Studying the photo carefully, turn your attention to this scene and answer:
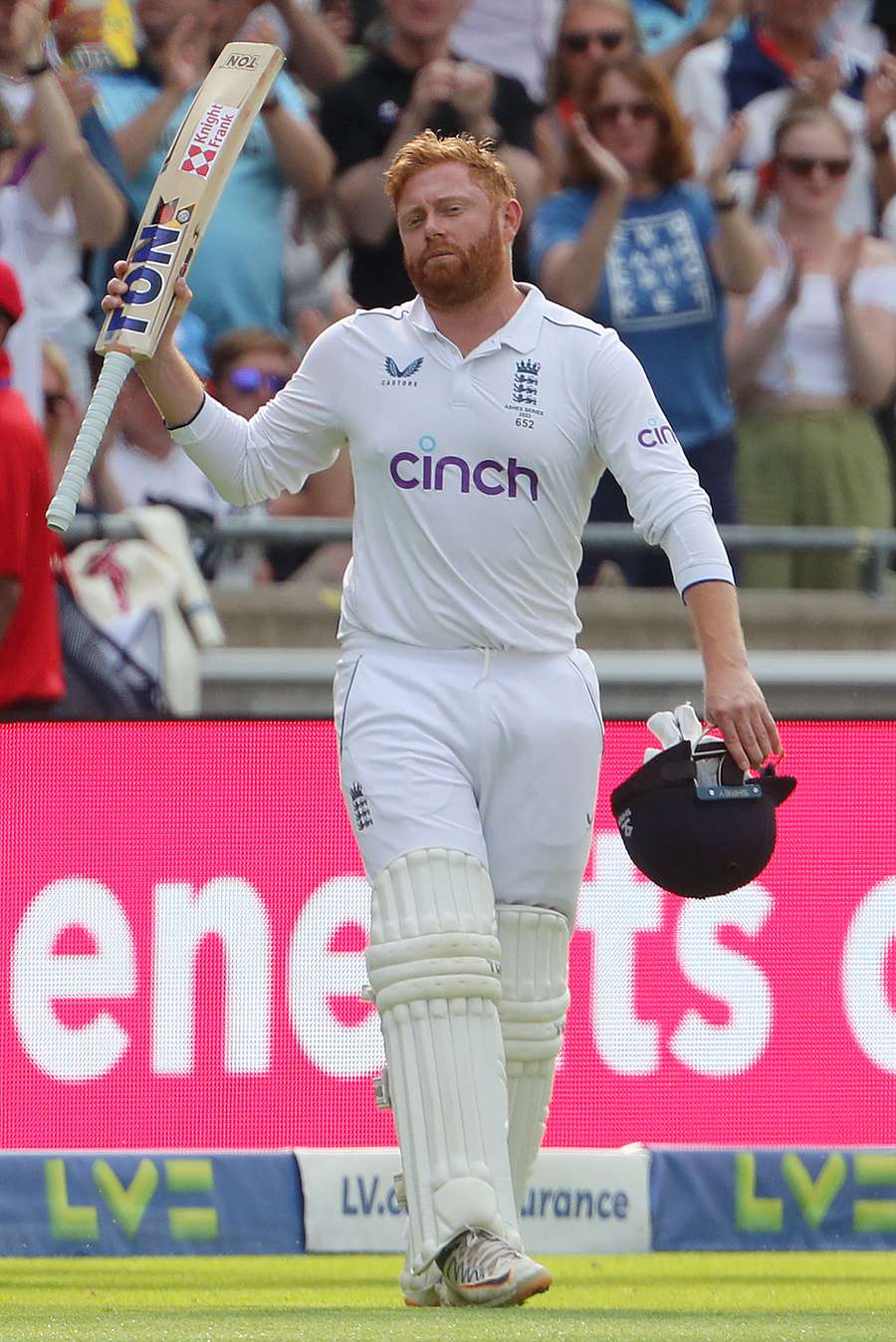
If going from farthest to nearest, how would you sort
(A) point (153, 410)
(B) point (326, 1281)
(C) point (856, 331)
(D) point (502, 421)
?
(C) point (856, 331) → (A) point (153, 410) → (B) point (326, 1281) → (D) point (502, 421)

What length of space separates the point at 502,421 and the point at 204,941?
206cm

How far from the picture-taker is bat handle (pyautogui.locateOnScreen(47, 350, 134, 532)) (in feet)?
15.2

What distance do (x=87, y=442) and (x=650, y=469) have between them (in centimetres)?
111

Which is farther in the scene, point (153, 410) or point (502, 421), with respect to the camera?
point (153, 410)

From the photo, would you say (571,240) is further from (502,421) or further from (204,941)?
(502,421)

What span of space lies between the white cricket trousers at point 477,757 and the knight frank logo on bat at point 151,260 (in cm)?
82

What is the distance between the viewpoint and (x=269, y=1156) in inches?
A: 245

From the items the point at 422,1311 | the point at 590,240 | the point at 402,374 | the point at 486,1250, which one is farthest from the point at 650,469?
the point at 590,240

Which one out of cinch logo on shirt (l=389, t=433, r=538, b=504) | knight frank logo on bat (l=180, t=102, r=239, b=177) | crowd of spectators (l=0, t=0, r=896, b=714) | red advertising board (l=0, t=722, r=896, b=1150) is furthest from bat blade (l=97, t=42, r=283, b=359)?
crowd of spectators (l=0, t=0, r=896, b=714)

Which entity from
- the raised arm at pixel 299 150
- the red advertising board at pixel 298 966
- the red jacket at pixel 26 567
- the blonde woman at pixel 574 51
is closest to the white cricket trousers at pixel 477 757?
the red advertising board at pixel 298 966

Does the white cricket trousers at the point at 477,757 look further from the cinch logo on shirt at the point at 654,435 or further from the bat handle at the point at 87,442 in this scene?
the bat handle at the point at 87,442

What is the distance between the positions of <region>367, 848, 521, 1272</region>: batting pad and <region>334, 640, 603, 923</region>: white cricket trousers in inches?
4.0

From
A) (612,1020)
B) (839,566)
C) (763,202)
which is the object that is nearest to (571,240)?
(763,202)

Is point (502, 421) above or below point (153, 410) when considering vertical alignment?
below
